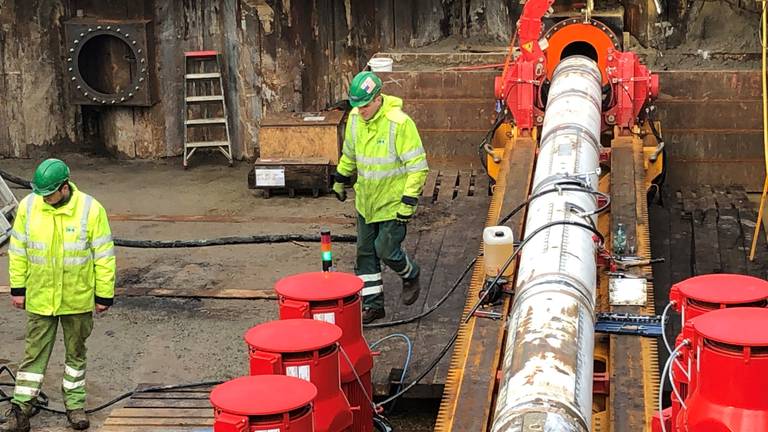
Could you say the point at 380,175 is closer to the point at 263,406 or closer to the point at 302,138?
the point at 263,406

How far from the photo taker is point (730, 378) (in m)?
4.88

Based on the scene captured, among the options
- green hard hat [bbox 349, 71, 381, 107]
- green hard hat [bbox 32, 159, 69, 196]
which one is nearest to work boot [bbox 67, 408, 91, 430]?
green hard hat [bbox 32, 159, 69, 196]

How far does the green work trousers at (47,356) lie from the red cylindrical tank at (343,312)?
4.73ft

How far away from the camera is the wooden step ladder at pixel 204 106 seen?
1416 centimetres

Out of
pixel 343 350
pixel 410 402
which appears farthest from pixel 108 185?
pixel 343 350

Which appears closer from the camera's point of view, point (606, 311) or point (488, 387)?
point (488, 387)

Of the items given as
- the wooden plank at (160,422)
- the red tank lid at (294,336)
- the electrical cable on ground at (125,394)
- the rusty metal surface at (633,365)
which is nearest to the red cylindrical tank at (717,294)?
the rusty metal surface at (633,365)

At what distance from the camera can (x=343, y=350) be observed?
6.73 m

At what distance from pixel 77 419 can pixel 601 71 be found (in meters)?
4.88

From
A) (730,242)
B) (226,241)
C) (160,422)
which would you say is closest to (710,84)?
(730,242)

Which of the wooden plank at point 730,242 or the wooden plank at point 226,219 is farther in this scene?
the wooden plank at point 226,219

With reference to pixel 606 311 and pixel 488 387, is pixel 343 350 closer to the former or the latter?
pixel 488 387

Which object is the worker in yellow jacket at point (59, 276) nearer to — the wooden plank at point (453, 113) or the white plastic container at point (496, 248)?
the white plastic container at point (496, 248)

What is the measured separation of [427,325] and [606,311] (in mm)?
1890
